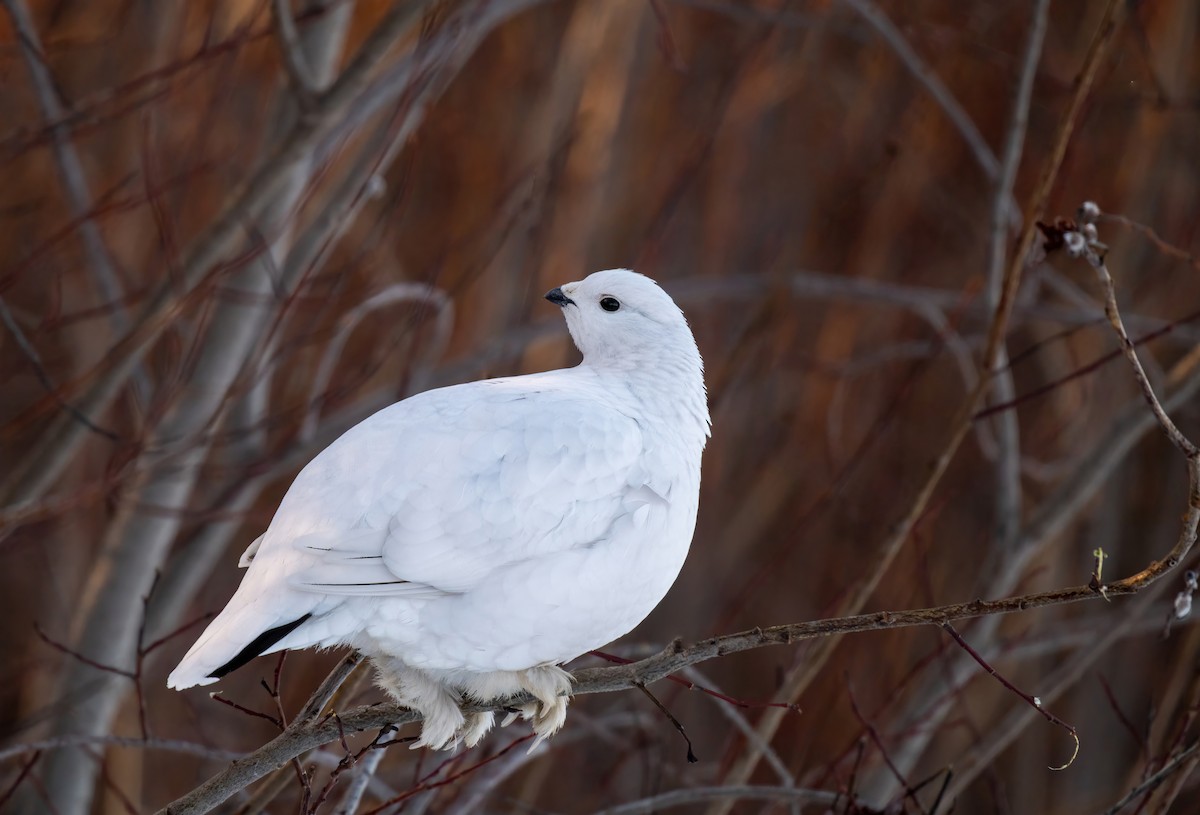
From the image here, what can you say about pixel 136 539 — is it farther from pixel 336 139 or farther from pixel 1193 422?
pixel 1193 422

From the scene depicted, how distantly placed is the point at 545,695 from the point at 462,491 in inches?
20.1

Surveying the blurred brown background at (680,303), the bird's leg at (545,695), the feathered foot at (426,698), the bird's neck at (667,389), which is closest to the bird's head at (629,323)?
the bird's neck at (667,389)

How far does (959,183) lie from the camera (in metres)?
8.73

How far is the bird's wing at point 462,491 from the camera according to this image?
7.07 feet

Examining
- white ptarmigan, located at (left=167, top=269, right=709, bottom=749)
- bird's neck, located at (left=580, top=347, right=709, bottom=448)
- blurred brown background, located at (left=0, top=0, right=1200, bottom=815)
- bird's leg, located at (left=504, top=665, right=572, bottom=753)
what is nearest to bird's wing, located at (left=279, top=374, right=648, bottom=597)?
white ptarmigan, located at (left=167, top=269, right=709, bottom=749)

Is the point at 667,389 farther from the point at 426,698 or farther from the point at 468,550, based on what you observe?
the point at 426,698

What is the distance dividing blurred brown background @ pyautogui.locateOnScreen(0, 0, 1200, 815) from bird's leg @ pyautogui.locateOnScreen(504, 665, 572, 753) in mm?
621

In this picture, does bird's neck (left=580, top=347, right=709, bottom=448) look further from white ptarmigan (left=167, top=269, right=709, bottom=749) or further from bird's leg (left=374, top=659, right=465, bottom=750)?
bird's leg (left=374, top=659, right=465, bottom=750)

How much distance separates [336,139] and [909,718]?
2.85 metres

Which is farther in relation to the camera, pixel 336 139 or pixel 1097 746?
pixel 1097 746

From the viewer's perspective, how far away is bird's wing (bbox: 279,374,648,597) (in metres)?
2.15

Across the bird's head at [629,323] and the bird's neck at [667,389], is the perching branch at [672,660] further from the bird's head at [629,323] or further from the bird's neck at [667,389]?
the bird's head at [629,323]

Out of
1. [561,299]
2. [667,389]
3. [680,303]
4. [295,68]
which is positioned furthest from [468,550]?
[680,303]

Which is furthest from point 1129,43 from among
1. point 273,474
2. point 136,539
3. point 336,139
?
A: point 136,539
